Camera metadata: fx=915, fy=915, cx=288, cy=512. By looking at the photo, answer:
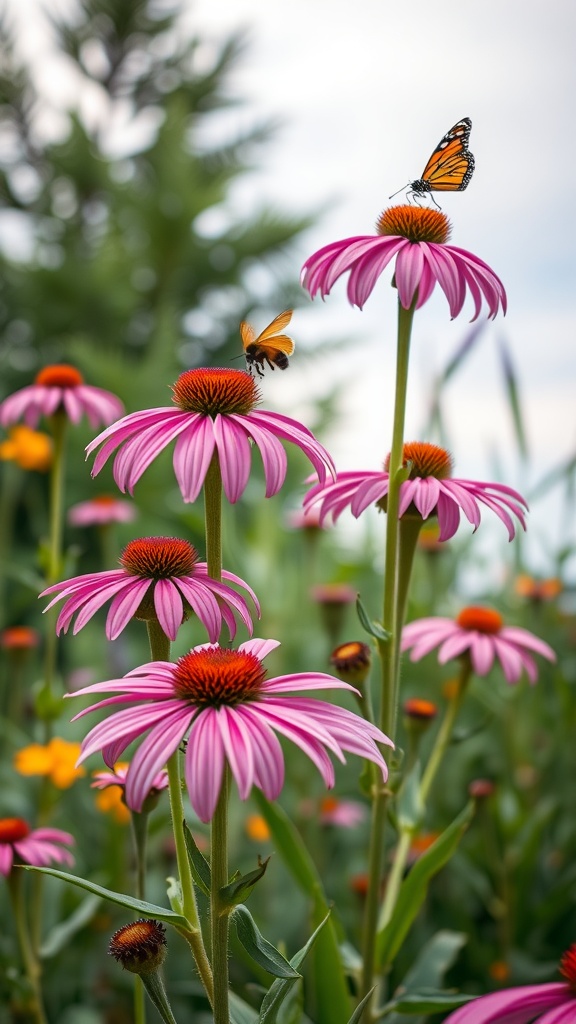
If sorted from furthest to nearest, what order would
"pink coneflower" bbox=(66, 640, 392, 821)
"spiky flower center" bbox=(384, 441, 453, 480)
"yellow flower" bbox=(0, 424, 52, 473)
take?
1. "yellow flower" bbox=(0, 424, 52, 473)
2. "spiky flower center" bbox=(384, 441, 453, 480)
3. "pink coneflower" bbox=(66, 640, 392, 821)

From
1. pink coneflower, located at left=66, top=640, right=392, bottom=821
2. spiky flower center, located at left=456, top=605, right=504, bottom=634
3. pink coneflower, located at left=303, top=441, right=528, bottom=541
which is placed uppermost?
pink coneflower, located at left=303, top=441, right=528, bottom=541

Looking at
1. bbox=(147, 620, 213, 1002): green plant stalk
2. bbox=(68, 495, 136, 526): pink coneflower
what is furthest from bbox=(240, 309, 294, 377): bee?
bbox=(68, 495, 136, 526): pink coneflower

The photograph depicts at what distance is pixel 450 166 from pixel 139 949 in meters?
0.47

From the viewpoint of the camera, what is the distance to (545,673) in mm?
1444

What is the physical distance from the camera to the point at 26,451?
1.38 meters

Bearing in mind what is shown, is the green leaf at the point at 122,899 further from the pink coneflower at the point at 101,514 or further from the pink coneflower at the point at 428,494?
the pink coneflower at the point at 101,514

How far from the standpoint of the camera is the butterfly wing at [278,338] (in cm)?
52

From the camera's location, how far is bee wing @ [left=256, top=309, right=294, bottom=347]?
52 cm

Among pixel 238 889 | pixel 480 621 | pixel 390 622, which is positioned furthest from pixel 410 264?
pixel 480 621

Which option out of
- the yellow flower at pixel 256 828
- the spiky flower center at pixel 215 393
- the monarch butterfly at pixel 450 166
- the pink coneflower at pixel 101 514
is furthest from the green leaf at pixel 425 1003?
the pink coneflower at pixel 101 514

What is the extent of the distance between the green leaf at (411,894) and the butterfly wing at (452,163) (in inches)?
16.5

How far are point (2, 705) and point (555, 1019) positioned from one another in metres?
1.59

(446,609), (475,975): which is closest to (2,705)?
(446,609)

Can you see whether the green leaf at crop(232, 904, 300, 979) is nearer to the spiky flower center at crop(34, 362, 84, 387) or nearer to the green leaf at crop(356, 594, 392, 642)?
the green leaf at crop(356, 594, 392, 642)
